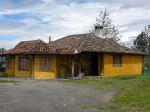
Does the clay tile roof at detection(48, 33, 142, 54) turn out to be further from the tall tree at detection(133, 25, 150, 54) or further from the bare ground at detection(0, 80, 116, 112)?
the tall tree at detection(133, 25, 150, 54)

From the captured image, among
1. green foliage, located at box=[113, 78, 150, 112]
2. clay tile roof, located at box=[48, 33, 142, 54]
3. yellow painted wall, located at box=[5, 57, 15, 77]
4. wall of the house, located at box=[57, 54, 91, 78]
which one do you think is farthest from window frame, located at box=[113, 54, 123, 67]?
green foliage, located at box=[113, 78, 150, 112]

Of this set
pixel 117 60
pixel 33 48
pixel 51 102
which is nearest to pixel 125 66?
pixel 117 60

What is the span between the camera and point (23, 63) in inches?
1352

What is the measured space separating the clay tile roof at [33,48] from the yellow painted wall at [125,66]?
5979mm

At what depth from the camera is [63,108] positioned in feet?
46.1

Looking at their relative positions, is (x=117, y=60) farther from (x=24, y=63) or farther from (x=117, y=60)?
(x=24, y=63)

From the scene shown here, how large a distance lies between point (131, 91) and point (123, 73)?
58.5 feet

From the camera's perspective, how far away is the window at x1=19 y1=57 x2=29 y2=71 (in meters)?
33.9

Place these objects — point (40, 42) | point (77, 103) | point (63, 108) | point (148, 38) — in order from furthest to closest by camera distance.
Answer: point (148, 38), point (40, 42), point (77, 103), point (63, 108)

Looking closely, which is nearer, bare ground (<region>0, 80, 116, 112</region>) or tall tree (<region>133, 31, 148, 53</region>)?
bare ground (<region>0, 80, 116, 112</region>)

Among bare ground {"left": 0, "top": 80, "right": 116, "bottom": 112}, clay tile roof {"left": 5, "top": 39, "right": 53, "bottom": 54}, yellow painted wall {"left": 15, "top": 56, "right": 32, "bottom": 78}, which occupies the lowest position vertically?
bare ground {"left": 0, "top": 80, "right": 116, "bottom": 112}

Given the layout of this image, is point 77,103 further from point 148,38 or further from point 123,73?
point 148,38

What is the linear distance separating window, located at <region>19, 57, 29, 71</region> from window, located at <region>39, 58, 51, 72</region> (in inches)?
54.4

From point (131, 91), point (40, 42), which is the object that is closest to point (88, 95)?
point (131, 91)
